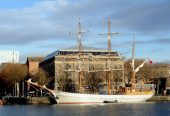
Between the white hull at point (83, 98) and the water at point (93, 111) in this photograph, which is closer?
the water at point (93, 111)

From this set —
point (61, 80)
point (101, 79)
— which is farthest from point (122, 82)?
point (61, 80)

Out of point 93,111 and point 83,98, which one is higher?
point 83,98

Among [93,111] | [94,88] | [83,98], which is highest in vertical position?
[94,88]

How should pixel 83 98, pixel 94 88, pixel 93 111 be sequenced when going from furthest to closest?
pixel 94 88, pixel 83 98, pixel 93 111

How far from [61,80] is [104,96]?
4486 centimetres

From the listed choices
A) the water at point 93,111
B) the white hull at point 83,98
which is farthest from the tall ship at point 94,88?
the water at point 93,111

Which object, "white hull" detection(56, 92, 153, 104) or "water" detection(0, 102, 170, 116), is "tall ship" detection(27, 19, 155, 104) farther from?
"water" detection(0, 102, 170, 116)

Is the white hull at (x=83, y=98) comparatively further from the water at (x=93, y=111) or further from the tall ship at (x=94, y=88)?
the water at (x=93, y=111)

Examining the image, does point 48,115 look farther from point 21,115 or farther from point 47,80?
point 47,80

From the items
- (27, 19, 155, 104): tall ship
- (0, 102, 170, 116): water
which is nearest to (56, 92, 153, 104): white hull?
(27, 19, 155, 104): tall ship

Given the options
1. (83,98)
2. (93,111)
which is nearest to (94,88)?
(83,98)

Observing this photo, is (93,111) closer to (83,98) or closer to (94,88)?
(83,98)

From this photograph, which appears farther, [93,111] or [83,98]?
[83,98]

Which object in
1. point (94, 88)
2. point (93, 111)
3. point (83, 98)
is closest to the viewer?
point (93, 111)
